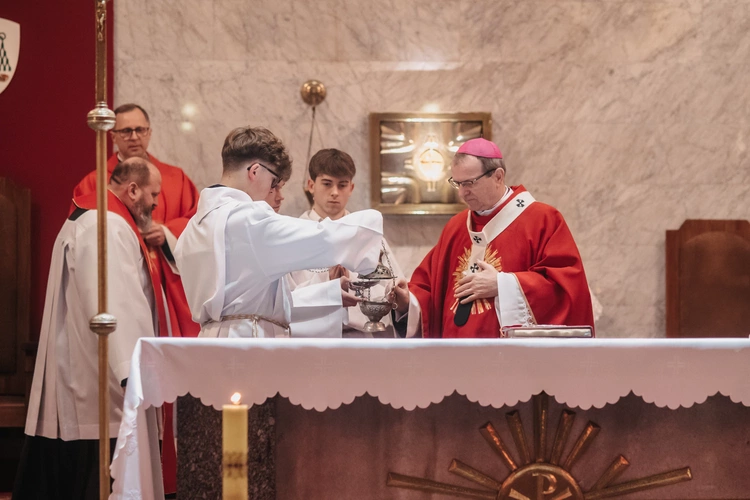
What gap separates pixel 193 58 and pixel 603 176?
3.09 metres

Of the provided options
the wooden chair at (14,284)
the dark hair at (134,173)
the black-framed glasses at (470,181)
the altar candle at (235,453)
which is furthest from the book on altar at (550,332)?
the wooden chair at (14,284)

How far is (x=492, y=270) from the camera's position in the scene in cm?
443

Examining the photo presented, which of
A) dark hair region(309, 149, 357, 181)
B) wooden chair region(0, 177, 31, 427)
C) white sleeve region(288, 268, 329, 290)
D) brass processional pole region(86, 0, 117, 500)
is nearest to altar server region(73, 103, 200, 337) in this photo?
wooden chair region(0, 177, 31, 427)

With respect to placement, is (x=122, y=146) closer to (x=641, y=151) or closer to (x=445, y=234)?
(x=445, y=234)

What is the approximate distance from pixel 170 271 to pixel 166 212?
0.81 metres

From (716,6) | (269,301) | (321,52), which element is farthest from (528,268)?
(716,6)

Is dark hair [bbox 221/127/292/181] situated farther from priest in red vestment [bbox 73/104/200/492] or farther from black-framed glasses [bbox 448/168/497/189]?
priest in red vestment [bbox 73/104/200/492]

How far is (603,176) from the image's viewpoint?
6.95 m

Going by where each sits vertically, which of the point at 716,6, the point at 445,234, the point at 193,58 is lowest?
the point at 445,234

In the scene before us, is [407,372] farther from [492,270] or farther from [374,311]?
[492,270]

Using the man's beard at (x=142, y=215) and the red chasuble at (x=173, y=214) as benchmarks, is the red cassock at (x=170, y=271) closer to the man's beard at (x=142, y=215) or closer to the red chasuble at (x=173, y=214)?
the red chasuble at (x=173, y=214)

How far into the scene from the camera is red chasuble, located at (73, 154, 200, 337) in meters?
5.53

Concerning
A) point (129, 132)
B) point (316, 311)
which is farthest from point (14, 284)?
point (316, 311)

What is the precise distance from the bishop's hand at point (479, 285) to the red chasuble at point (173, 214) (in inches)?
67.5
